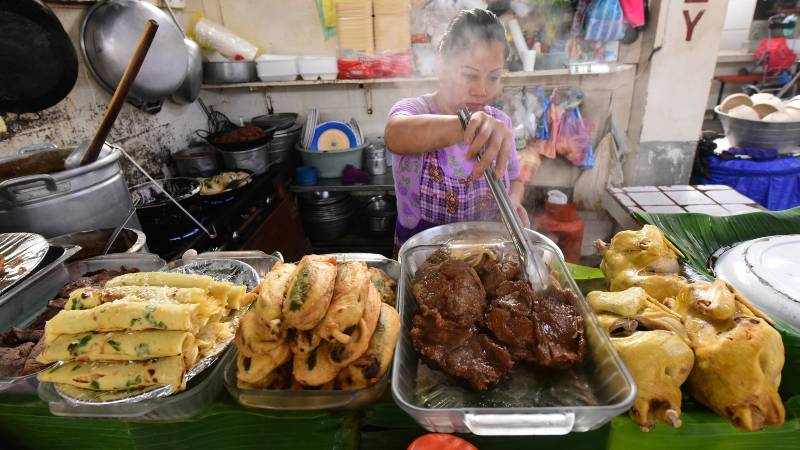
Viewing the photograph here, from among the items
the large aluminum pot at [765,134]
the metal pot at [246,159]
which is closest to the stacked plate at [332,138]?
the metal pot at [246,159]

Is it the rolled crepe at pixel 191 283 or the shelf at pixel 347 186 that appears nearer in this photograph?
the rolled crepe at pixel 191 283

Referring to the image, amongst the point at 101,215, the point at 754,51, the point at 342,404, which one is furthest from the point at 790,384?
the point at 754,51

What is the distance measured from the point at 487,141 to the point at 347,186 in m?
3.43

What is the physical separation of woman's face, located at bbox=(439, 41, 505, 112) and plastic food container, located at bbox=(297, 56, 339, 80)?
264 centimetres

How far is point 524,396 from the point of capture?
1.12m

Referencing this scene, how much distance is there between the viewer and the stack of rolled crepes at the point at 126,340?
3.59 ft

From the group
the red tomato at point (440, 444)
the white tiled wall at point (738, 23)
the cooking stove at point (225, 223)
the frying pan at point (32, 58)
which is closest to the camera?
the red tomato at point (440, 444)

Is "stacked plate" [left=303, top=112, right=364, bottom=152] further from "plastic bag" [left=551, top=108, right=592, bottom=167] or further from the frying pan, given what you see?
"plastic bag" [left=551, top=108, right=592, bottom=167]

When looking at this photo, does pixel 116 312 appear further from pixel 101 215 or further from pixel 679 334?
pixel 679 334

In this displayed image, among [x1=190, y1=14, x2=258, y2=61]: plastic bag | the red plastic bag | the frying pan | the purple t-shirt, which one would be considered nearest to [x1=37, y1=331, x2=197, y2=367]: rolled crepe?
the purple t-shirt

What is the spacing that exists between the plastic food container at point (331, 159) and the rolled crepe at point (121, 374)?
3.89 metres

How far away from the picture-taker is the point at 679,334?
1.17 meters

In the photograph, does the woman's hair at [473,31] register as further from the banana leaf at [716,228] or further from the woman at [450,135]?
the banana leaf at [716,228]

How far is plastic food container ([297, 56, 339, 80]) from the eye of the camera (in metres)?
4.67
